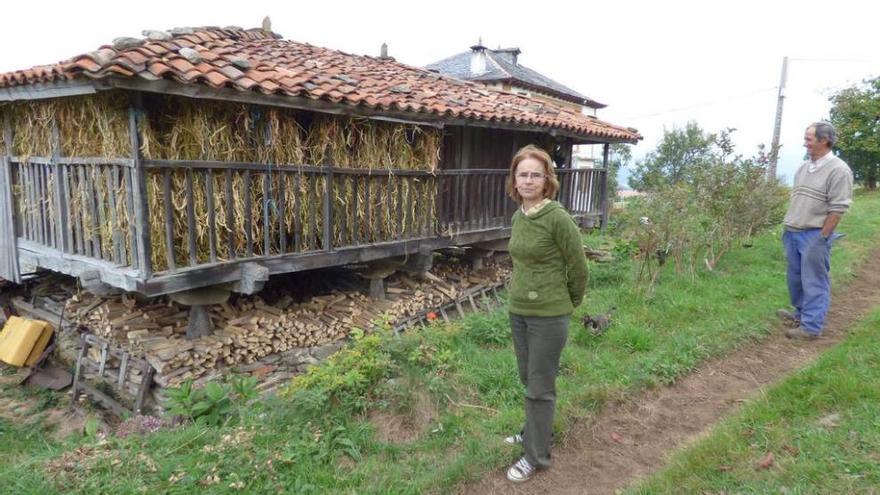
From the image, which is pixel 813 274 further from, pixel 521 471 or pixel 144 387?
pixel 144 387

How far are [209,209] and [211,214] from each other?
0.16 feet

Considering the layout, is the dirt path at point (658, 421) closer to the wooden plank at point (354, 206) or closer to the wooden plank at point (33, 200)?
the wooden plank at point (354, 206)

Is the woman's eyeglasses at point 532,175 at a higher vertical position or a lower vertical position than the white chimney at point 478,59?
lower

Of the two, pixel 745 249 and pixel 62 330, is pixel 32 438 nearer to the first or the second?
pixel 62 330

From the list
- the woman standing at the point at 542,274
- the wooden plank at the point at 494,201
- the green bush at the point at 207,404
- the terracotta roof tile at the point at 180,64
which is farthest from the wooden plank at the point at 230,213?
the wooden plank at the point at 494,201

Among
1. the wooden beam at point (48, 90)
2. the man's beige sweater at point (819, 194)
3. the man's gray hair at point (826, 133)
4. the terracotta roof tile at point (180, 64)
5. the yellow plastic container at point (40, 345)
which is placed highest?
the terracotta roof tile at point (180, 64)

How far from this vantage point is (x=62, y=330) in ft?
21.6

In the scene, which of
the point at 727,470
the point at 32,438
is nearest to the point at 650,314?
the point at 727,470

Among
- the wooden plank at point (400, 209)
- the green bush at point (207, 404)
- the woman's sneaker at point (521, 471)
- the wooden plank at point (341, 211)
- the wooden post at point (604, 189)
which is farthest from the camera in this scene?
the wooden post at point (604, 189)

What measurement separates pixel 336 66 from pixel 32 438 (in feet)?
17.5

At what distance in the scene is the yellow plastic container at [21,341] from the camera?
21.0ft

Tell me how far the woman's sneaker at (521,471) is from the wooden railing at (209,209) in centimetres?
325

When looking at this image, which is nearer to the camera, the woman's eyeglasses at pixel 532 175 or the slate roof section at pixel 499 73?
the woman's eyeglasses at pixel 532 175

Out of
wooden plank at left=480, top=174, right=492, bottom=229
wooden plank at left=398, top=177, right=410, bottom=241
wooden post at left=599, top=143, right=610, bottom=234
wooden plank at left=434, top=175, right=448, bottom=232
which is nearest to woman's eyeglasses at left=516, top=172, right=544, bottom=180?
wooden plank at left=398, top=177, right=410, bottom=241
